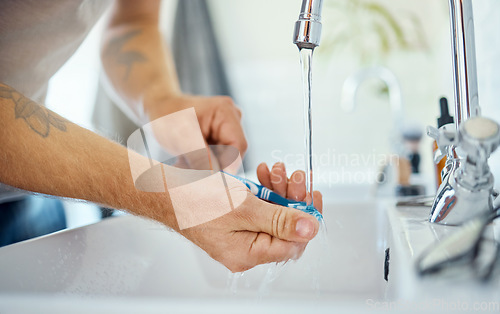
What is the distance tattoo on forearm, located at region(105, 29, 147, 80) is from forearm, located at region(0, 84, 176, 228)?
0.43 meters

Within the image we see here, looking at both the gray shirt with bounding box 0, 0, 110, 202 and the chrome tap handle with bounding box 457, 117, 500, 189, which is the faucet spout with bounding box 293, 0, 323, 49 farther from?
the gray shirt with bounding box 0, 0, 110, 202

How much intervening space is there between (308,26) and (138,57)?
1.78 feet

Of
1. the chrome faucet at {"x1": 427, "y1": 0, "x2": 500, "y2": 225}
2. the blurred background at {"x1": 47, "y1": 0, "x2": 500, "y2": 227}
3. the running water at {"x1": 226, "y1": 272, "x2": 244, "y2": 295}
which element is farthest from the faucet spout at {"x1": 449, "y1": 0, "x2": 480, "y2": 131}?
the blurred background at {"x1": 47, "y1": 0, "x2": 500, "y2": 227}

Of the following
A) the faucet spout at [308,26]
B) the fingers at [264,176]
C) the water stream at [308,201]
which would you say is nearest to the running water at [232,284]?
the water stream at [308,201]

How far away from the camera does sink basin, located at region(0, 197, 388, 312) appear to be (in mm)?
505

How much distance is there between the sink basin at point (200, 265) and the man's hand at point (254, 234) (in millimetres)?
123

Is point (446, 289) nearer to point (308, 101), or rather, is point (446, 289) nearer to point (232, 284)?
point (308, 101)

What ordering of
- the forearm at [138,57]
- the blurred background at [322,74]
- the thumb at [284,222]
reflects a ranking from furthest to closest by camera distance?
the blurred background at [322,74]
the forearm at [138,57]
the thumb at [284,222]

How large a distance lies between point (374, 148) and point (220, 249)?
1846mm

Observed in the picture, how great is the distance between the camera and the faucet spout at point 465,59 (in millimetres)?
430

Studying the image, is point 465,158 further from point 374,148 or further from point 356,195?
point 374,148

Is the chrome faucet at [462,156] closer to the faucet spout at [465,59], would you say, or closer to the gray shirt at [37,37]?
the faucet spout at [465,59]

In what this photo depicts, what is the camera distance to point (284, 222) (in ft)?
1.27

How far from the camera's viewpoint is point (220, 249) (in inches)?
16.2
